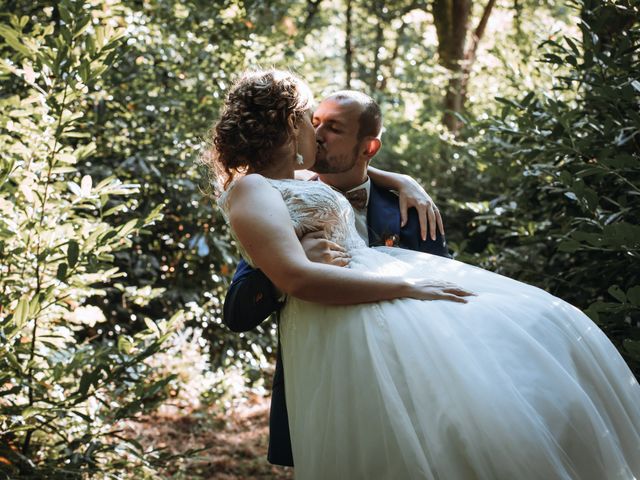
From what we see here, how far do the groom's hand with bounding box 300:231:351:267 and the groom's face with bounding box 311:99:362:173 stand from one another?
518 mm

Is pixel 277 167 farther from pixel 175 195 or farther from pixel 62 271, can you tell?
pixel 175 195

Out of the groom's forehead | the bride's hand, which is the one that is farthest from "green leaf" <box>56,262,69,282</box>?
the bride's hand

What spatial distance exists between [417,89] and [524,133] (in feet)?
20.3

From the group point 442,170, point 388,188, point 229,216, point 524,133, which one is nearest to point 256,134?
point 229,216

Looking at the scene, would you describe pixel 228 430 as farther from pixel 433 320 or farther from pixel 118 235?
pixel 433 320

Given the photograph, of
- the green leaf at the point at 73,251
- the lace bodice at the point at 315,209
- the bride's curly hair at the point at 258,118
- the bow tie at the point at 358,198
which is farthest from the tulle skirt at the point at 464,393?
the green leaf at the point at 73,251

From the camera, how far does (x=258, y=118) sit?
2135 millimetres

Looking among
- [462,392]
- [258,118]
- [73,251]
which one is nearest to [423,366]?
[462,392]

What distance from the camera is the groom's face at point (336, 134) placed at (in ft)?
8.04

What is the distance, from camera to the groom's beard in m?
2.49

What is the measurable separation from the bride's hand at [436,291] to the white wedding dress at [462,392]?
0.09ft

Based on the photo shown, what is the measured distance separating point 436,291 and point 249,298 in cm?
57

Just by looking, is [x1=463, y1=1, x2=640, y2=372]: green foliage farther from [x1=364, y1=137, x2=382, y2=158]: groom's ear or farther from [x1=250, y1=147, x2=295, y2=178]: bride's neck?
[x1=250, y1=147, x2=295, y2=178]: bride's neck

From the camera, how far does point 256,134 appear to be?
2125mm
